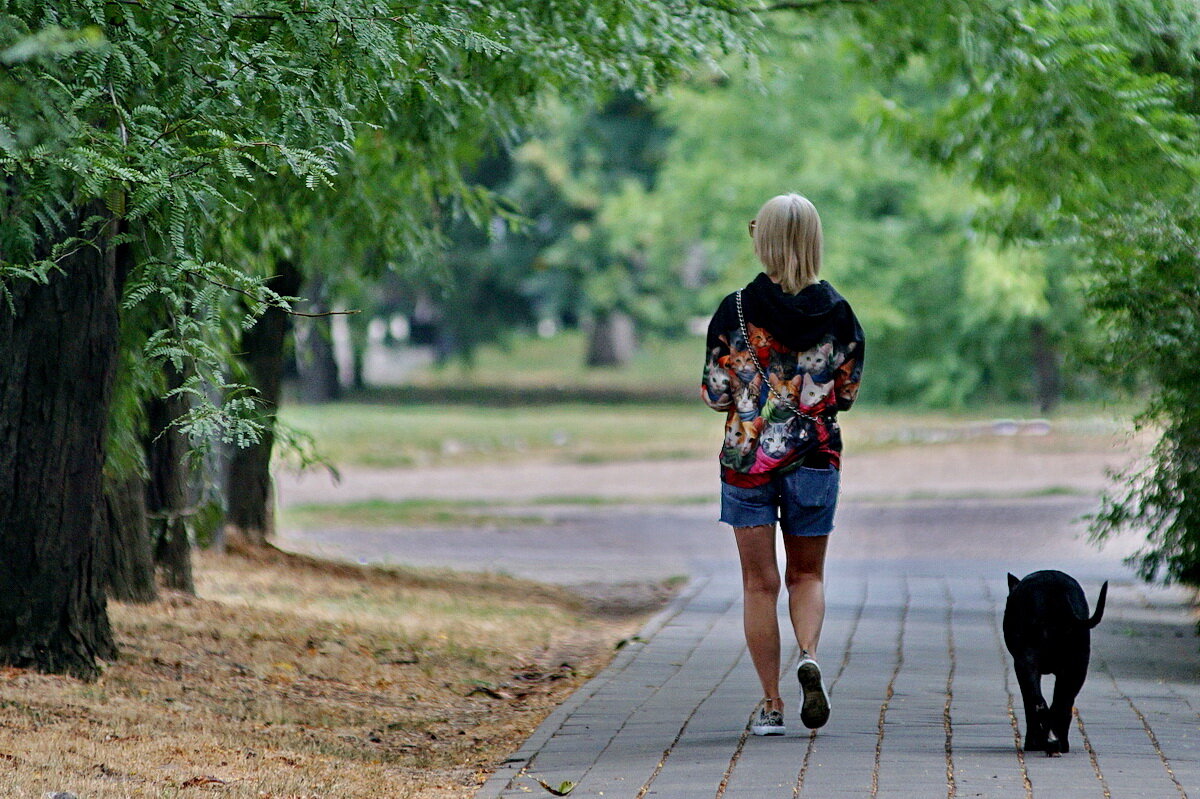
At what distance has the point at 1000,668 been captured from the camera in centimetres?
718

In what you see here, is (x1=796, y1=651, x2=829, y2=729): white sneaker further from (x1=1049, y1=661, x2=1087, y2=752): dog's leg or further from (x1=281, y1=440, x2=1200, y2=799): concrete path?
(x1=1049, y1=661, x2=1087, y2=752): dog's leg

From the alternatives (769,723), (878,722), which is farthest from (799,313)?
(878,722)

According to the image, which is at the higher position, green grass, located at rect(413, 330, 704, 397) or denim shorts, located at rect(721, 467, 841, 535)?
green grass, located at rect(413, 330, 704, 397)

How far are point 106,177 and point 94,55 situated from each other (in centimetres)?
41

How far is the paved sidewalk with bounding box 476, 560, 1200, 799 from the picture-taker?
4.73 m

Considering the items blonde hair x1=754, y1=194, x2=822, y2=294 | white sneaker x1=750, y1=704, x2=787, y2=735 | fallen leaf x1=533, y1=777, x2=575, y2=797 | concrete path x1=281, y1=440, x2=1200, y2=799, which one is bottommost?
concrete path x1=281, y1=440, x2=1200, y2=799

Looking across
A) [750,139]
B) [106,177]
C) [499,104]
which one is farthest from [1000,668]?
[750,139]

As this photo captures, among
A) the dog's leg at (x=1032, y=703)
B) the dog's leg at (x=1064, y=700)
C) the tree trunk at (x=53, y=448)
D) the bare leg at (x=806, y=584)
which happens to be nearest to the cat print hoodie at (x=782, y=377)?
the bare leg at (x=806, y=584)

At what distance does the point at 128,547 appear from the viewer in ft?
27.4

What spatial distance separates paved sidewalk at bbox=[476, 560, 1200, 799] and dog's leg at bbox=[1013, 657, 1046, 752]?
50mm

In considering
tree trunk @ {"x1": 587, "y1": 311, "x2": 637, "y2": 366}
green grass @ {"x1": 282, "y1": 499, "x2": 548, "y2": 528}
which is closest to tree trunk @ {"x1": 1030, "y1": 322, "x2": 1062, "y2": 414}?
green grass @ {"x1": 282, "y1": 499, "x2": 548, "y2": 528}

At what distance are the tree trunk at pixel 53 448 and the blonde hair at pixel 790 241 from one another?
2714 millimetres

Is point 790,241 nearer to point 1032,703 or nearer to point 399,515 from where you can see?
point 1032,703

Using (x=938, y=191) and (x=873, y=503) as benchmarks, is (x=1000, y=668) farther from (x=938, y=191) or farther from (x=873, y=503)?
(x=938, y=191)
